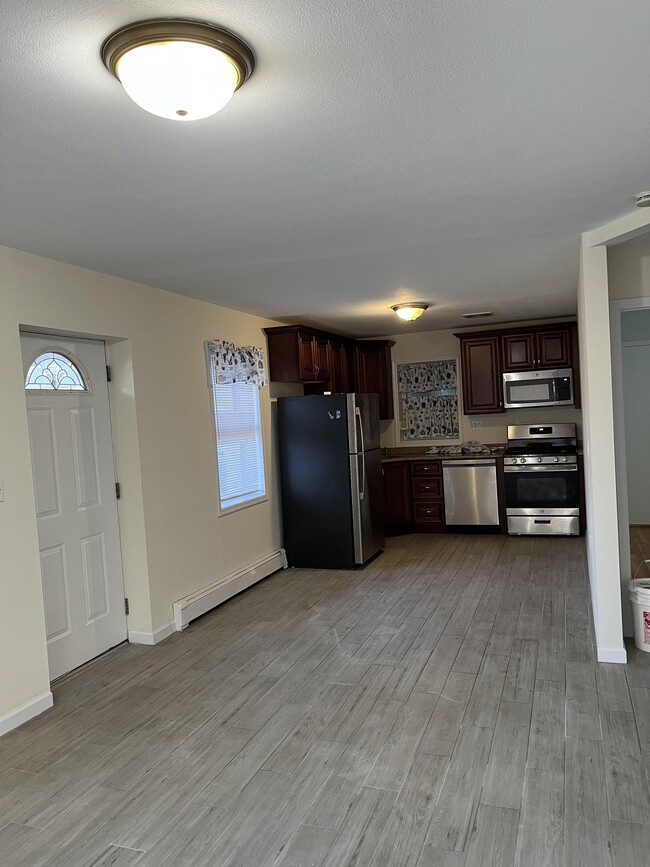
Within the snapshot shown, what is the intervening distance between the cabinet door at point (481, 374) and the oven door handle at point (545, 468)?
841 millimetres

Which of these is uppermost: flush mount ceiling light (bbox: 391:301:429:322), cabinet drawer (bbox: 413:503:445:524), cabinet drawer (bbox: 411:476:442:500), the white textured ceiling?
the white textured ceiling

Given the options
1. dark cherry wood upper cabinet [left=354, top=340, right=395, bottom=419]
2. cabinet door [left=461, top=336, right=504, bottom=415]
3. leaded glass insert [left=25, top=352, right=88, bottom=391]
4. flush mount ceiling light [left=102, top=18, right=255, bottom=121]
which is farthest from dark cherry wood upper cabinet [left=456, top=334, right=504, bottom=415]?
flush mount ceiling light [left=102, top=18, right=255, bottom=121]

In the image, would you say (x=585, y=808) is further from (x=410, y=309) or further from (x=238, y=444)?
(x=410, y=309)

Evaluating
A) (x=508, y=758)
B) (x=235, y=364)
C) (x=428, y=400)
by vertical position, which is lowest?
(x=508, y=758)

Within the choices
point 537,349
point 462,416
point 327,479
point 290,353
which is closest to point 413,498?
point 462,416

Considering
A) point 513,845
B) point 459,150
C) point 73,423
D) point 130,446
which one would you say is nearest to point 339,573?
point 130,446

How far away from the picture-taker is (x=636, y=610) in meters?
3.83

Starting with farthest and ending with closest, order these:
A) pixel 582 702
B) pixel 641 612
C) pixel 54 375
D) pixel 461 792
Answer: pixel 54 375 < pixel 641 612 < pixel 582 702 < pixel 461 792

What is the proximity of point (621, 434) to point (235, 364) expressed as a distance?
3.08 metres

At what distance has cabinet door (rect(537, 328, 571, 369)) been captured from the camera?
7125 mm

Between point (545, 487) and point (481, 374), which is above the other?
point (481, 374)

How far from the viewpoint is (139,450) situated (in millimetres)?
4379

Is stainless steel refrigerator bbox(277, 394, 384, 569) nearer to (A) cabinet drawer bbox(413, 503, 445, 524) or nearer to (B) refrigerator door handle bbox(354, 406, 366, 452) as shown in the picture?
(B) refrigerator door handle bbox(354, 406, 366, 452)

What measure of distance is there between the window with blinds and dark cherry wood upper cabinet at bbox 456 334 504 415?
2664mm
